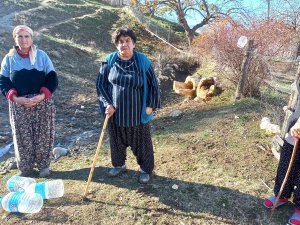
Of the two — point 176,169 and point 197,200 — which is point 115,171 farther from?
point 197,200

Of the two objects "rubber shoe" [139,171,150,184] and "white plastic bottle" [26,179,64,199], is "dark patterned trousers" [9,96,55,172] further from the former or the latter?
"rubber shoe" [139,171,150,184]

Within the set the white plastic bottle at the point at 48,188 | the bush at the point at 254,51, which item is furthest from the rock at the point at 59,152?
the bush at the point at 254,51

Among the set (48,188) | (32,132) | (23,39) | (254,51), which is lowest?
(48,188)

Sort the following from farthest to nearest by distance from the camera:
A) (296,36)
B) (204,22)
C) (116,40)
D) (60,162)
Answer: (204,22)
(296,36)
(60,162)
(116,40)

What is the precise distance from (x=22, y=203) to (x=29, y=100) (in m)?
1.14

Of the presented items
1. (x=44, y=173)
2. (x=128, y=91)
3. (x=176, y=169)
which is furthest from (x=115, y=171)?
(x=128, y=91)

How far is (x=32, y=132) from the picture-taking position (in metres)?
3.98

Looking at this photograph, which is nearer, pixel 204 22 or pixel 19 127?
pixel 19 127

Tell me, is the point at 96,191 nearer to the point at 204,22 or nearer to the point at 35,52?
the point at 35,52

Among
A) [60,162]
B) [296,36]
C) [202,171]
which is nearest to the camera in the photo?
[202,171]

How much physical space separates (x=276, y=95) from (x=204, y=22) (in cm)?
1395

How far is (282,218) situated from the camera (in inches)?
131

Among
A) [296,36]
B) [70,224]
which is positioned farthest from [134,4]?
[70,224]

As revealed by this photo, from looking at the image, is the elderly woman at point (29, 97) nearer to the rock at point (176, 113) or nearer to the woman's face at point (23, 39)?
the woman's face at point (23, 39)
